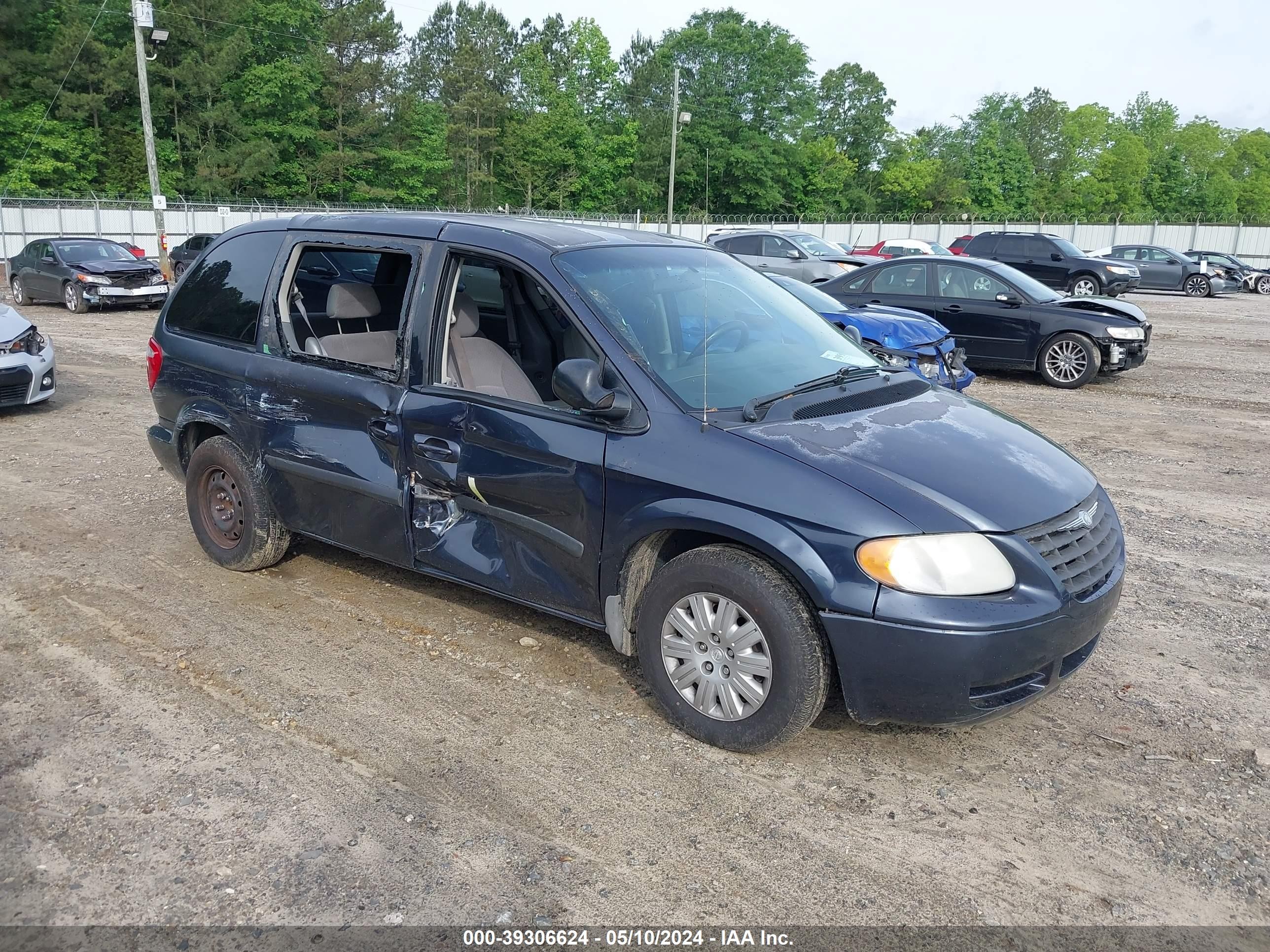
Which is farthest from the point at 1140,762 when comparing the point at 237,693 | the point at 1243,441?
the point at 1243,441

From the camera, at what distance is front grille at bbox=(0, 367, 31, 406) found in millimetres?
9867

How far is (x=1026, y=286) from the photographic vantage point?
1343 centimetres

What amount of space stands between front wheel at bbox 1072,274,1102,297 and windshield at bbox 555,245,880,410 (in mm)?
20350

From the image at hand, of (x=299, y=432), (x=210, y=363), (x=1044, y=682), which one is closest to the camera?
(x=1044, y=682)

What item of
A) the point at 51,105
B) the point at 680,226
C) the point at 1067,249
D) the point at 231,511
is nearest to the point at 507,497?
the point at 231,511

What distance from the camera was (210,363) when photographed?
17.7ft

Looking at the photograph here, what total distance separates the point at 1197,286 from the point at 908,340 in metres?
25.9

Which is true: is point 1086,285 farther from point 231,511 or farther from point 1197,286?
point 231,511

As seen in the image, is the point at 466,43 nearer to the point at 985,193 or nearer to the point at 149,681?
the point at 985,193

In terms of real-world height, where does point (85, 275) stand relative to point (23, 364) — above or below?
above

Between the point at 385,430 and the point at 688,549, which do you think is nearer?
the point at 688,549

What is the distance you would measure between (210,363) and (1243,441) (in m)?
9.38

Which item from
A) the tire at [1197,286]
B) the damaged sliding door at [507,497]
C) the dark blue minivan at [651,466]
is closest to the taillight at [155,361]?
→ the dark blue minivan at [651,466]

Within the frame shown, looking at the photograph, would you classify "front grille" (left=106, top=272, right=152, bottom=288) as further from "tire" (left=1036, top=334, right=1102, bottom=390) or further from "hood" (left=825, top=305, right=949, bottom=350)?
"tire" (left=1036, top=334, right=1102, bottom=390)
